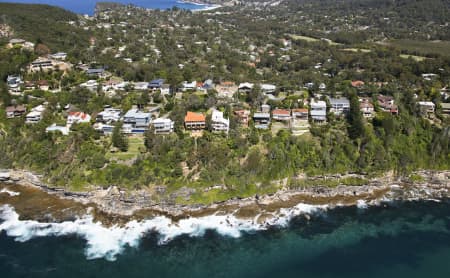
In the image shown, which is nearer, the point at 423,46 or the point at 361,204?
the point at 361,204

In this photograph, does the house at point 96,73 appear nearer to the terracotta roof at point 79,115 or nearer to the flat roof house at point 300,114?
the terracotta roof at point 79,115

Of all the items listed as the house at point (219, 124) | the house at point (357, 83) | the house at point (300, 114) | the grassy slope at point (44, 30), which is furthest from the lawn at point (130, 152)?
the grassy slope at point (44, 30)

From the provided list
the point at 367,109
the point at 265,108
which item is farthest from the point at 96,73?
the point at 367,109

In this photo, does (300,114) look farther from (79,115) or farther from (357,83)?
(79,115)

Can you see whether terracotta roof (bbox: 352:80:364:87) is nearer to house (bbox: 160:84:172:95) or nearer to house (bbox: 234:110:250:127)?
house (bbox: 234:110:250:127)

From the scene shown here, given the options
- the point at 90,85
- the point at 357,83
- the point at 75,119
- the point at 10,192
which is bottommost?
the point at 10,192

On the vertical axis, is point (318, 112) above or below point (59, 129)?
above
